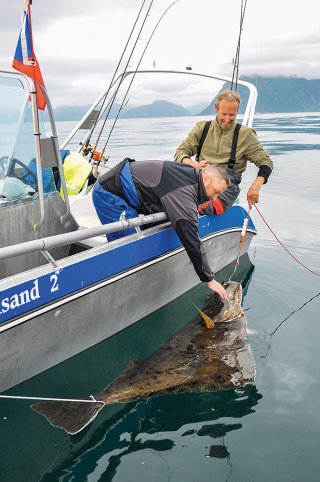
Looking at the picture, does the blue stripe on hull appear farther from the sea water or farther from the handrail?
the sea water

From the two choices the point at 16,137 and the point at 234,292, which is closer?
the point at 16,137

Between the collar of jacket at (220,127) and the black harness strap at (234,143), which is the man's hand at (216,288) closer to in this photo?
the black harness strap at (234,143)

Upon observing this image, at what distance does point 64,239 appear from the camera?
11.8ft

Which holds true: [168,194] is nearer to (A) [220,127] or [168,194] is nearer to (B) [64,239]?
(B) [64,239]

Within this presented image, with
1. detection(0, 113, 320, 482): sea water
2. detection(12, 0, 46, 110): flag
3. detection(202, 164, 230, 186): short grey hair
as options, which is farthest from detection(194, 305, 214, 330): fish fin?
detection(12, 0, 46, 110): flag

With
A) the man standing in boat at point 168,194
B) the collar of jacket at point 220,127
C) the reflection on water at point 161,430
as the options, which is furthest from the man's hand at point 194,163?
the reflection on water at point 161,430

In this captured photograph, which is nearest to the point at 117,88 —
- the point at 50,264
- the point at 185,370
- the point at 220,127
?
the point at 220,127

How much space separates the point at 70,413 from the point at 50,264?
103 cm

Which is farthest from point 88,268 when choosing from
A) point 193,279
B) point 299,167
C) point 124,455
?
point 299,167

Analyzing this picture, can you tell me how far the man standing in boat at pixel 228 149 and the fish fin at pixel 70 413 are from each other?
9.63ft

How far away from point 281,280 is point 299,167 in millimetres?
10837

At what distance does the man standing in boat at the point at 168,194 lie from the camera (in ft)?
14.0

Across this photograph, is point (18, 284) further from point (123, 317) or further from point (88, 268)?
point (123, 317)

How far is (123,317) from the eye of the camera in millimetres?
4543
